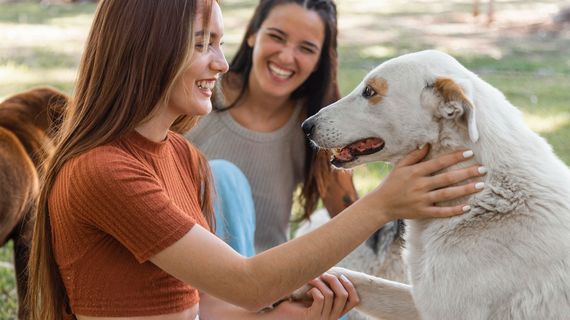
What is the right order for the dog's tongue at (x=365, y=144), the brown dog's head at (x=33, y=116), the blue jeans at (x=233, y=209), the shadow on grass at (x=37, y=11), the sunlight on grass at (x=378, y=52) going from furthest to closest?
the shadow on grass at (x=37, y=11), the sunlight on grass at (x=378, y=52), the brown dog's head at (x=33, y=116), the blue jeans at (x=233, y=209), the dog's tongue at (x=365, y=144)

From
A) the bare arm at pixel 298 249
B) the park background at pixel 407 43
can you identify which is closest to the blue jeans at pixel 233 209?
the bare arm at pixel 298 249

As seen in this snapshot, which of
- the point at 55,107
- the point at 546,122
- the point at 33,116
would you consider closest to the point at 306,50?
the point at 55,107

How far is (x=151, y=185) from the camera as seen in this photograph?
210 cm

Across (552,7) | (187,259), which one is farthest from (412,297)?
(552,7)

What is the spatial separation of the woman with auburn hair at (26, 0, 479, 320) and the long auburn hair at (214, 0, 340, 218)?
4.66ft

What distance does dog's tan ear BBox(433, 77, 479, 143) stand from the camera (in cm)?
218

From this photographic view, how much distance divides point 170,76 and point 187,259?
50cm

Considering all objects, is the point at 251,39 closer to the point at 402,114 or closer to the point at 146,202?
the point at 402,114

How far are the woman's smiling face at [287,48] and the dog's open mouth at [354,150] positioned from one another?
1236 mm

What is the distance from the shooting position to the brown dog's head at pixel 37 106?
12.8 ft

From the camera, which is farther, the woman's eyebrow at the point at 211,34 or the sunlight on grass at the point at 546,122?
the sunlight on grass at the point at 546,122

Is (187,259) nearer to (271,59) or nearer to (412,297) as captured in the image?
(412,297)

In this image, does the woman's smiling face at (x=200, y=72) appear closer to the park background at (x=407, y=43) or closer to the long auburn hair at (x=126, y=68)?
the long auburn hair at (x=126, y=68)

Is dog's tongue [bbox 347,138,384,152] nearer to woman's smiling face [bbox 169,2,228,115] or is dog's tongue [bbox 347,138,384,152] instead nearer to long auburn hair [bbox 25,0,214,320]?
woman's smiling face [bbox 169,2,228,115]
